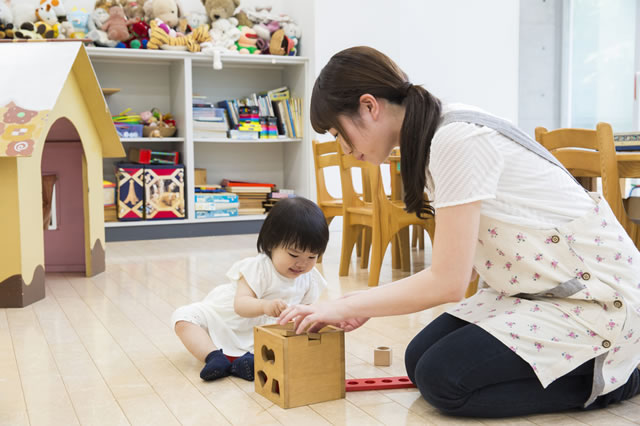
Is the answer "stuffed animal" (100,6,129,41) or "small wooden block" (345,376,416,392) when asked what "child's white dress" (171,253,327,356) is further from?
"stuffed animal" (100,6,129,41)

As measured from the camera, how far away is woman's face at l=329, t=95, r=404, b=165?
4.45ft

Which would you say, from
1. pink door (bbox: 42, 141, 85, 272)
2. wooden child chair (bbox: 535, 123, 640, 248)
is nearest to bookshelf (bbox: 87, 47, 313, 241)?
pink door (bbox: 42, 141, 85, 272)

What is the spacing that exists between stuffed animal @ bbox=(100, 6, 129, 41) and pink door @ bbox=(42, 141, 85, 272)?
1528 millimetres

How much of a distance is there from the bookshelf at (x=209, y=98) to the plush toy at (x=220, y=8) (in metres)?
0.33

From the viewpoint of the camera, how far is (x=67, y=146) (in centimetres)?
342

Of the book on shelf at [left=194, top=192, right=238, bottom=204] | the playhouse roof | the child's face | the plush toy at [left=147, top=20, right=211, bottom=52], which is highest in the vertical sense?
the plush toy at [left=147, top=20, right=211, bottom=52]

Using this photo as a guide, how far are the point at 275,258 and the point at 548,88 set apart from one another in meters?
4.98

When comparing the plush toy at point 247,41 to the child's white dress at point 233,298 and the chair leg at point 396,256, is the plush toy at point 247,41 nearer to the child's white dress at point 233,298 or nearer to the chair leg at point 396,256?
the chair leg at point 396,256

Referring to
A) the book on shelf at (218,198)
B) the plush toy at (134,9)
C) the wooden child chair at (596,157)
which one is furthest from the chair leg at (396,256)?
the plush toy at (134,9)

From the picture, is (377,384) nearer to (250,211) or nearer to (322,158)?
(322,158)

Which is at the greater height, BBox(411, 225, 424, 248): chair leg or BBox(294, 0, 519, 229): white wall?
BBox(294, 0, 519, 229): white wall

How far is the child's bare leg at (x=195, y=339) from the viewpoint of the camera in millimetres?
1867

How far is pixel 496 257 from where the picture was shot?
1.43 meters

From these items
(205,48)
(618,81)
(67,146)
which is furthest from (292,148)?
(618,81)
